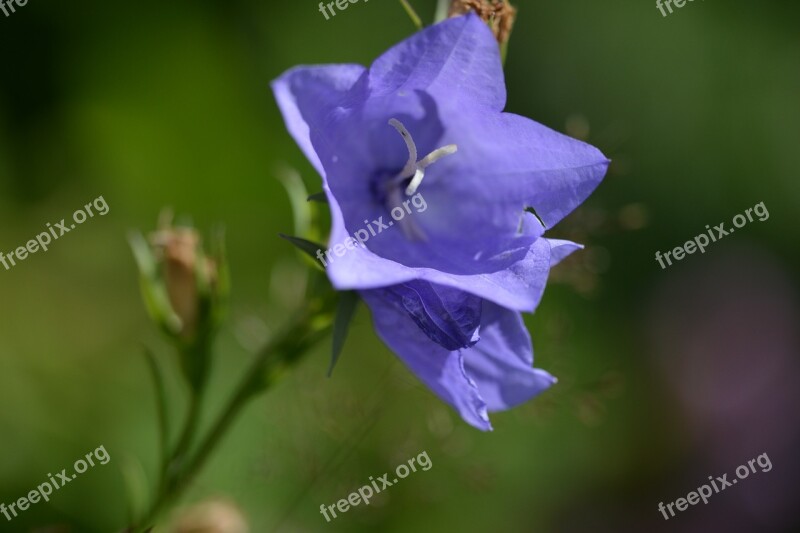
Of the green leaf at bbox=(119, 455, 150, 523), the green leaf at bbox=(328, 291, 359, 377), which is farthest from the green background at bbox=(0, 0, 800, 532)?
the green leaf at bbox=(328, 291, 359, 377)

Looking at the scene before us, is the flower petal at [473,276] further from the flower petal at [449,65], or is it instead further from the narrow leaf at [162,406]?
the narrow leaf at [162,406]

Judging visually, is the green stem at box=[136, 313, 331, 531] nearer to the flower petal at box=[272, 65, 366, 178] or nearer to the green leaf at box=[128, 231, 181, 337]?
the green leaf at box=[128, 231, 181, 337]

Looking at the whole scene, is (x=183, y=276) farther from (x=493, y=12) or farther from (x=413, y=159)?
(x=493, y=12)

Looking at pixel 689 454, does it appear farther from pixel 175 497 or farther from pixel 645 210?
pixel 175 497

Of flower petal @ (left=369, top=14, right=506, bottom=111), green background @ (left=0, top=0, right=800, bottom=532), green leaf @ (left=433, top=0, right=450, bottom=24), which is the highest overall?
green leaf @ (left=433, top=0, right=450, bottom=24)

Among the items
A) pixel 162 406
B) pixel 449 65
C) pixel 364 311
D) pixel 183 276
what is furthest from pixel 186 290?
pixel 364 311

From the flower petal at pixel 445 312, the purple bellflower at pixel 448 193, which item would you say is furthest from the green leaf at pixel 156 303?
the flower petal at pixel 445 312
